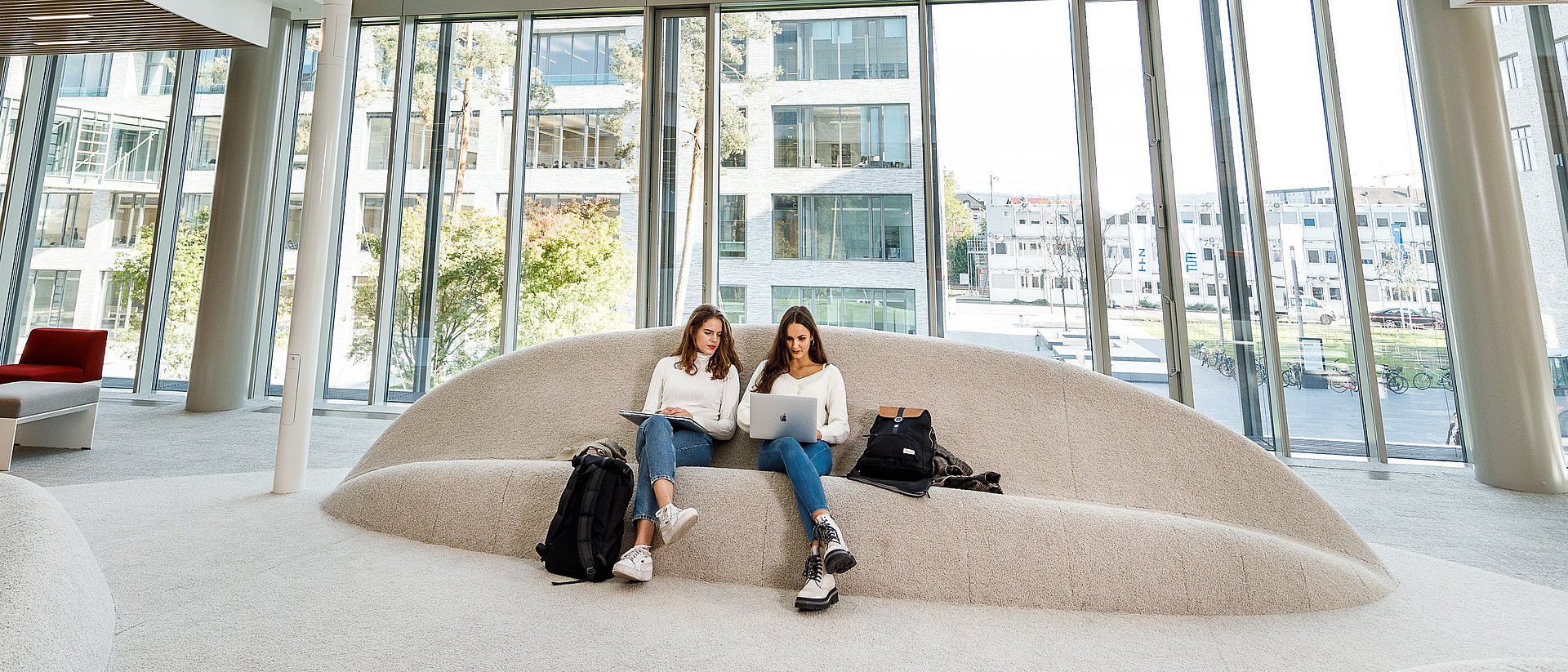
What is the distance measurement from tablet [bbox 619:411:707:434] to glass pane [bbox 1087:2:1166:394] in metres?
4.46

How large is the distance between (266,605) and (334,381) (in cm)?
605

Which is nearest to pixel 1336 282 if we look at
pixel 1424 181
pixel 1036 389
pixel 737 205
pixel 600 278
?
pixel 1424 181

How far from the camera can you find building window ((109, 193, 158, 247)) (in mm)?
7789

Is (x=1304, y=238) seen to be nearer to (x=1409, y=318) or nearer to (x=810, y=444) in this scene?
(x=1409, y=318)

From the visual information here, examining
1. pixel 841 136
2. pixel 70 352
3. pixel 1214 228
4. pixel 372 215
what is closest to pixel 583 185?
→ pixel 372 215

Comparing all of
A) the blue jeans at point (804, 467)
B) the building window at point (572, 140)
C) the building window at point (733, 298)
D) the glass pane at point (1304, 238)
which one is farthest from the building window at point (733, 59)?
the blue jeans at point (804, 467)

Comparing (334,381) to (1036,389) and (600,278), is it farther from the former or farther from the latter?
(1036,389)

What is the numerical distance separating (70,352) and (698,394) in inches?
227

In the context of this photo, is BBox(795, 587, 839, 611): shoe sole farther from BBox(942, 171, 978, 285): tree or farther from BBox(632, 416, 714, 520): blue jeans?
BBox(942, 171, 978, 285): tree

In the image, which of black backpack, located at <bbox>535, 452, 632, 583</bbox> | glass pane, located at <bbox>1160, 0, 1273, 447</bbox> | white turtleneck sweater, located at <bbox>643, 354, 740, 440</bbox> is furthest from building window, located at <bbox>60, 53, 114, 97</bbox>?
glass pane, located at <bbox>1160, 0, 1273, 447</bbox>

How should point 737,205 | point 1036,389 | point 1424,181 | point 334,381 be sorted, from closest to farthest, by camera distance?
point 1036,389
point 1424,181
point 737,205
point 334,381

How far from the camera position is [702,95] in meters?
6.65

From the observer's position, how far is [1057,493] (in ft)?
10.1

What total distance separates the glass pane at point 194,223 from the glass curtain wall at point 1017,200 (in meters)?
8.07
